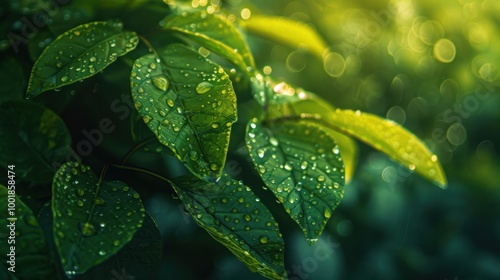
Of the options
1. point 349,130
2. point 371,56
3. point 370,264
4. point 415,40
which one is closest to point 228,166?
point 349,130

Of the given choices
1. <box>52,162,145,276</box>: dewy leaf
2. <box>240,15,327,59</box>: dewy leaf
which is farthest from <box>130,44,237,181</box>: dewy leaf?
<box>240,15,327,59</box>: dewy leaf

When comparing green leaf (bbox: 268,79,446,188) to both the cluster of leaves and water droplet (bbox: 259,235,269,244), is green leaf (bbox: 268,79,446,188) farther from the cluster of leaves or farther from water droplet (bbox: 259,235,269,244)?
water droplet (bbox: 259,235,269,244)

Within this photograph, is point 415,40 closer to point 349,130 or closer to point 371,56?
point 371,56

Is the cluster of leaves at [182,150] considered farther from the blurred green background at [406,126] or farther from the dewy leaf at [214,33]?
the blurred green background at [406,126]

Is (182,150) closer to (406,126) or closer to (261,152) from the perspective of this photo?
(261,152)

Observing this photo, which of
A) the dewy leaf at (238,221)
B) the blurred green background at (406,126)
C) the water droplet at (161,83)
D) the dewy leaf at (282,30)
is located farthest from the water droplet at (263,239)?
the dewy leaf at (282,30)

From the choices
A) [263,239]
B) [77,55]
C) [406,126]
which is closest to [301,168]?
[263,239]
